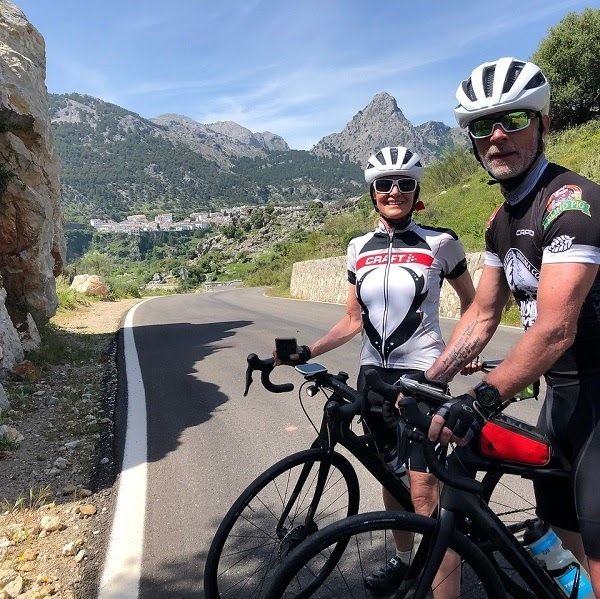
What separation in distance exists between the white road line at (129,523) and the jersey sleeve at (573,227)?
105 inches

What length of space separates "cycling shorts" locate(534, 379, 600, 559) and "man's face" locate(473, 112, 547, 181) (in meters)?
0.81

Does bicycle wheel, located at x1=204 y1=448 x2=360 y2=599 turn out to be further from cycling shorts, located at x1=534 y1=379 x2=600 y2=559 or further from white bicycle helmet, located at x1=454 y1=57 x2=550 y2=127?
white bicycle helmet, located at x1=454 y1=57 x2=550 y2=127

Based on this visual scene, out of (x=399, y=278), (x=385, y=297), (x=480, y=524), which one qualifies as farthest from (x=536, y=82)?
(x=480, y=524)

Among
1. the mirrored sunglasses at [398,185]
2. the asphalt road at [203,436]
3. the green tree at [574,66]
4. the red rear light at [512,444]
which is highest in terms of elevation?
the green tree at [574,66]

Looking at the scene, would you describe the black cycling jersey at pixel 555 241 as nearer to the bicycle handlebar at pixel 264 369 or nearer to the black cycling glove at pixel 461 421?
the black cycling glove at pixel 461 421

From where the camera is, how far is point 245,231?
107m

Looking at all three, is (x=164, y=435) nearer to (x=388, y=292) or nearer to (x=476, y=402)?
(x=388, y=292)

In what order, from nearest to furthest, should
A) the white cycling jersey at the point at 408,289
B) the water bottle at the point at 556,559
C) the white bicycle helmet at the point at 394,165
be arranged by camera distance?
the water bottle at the point at 556,559
the white cycling jersey at the point at 408,289
the white bicycle helmet at the point at 394,165

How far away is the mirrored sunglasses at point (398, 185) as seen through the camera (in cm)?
277


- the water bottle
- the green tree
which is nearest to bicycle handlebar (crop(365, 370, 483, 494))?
the water bottle

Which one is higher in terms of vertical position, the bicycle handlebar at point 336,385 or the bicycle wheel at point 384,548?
the bicycle handlebar at point 336,385

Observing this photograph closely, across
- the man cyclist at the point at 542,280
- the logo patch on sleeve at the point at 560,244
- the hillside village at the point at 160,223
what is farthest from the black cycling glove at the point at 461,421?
the hillside village at the point at 160,223

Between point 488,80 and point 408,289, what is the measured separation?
105 centimetres

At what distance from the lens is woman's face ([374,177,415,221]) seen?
9.03 feet
